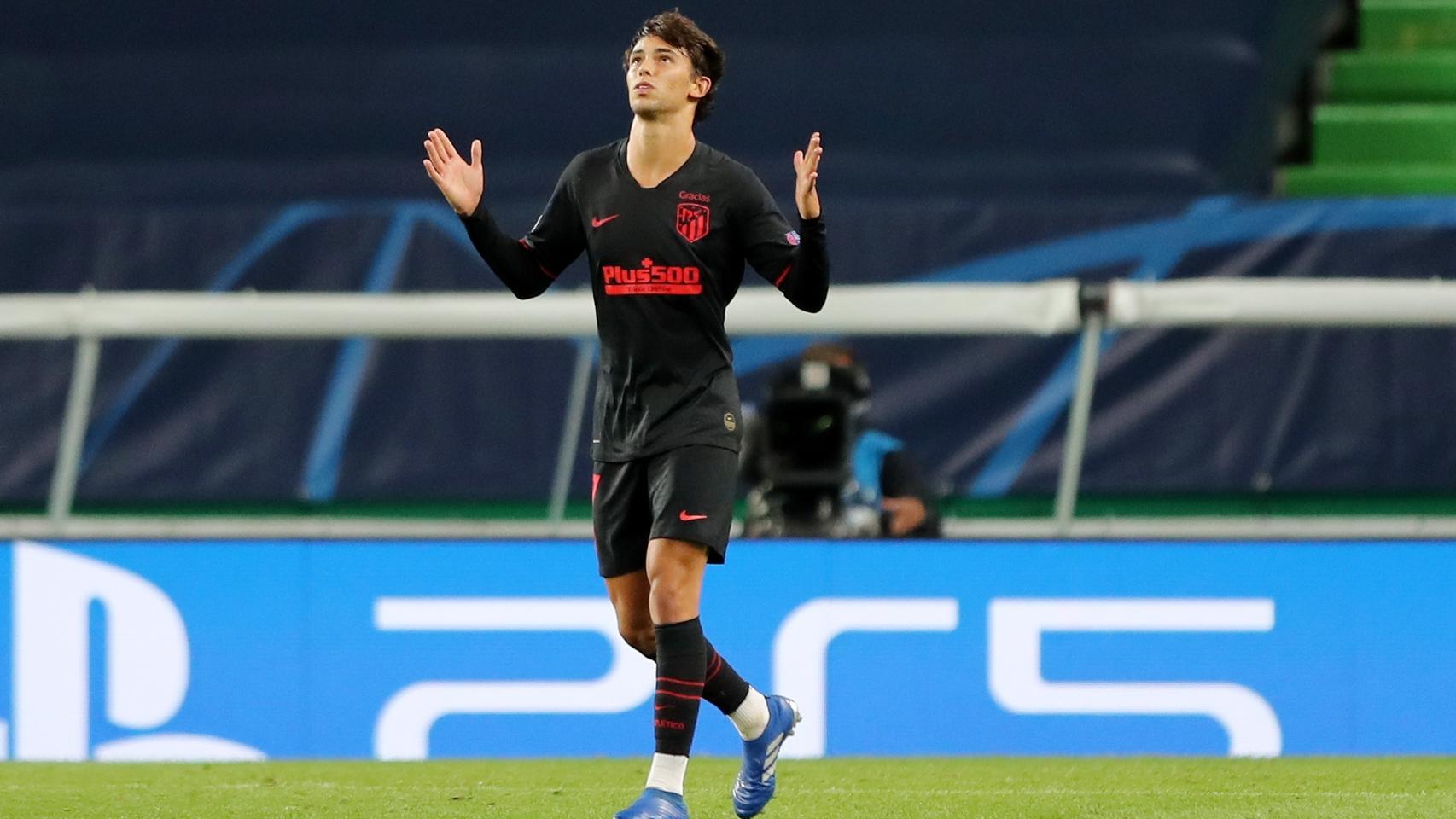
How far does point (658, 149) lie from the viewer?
506cm

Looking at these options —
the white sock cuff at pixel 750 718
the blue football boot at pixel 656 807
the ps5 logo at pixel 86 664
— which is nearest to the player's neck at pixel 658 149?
the white sock cuff at pixel 750 718

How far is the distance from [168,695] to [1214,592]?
10.8 feet

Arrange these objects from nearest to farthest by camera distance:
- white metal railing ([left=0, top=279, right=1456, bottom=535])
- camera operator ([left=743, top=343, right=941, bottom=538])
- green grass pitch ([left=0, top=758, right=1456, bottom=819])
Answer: green grass pitch ([left=0, top=758, right=1456, bottom=819]) < camera operator ([left=743, top=343, right=941, bottom=538]) < white metal railing ([left=0, top=279, right=1456, bottom=535])

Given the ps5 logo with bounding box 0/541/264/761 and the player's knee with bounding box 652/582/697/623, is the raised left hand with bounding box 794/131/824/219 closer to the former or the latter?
the player's knee with bounding box 652/582/697/623

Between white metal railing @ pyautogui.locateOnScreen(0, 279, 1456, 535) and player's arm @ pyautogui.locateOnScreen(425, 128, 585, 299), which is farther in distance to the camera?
white metal railing @ pyautogui.locateOnScreen(0, 279, 1456, 535)

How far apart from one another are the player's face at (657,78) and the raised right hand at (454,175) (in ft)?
1.24

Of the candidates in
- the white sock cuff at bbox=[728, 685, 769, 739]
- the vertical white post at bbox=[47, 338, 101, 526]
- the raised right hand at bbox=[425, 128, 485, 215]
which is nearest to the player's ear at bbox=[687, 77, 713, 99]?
the raised right hand at bbox=[425, 128, 485, 215]

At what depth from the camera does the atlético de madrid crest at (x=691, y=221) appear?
500 centimetres

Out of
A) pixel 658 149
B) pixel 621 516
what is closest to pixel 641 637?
pixel 621 516

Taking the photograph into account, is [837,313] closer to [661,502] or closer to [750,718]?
[750,718]

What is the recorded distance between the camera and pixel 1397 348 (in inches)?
403

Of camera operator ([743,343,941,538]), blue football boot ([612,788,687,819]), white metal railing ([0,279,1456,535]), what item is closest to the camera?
blue football boot ([612,788,687,819])

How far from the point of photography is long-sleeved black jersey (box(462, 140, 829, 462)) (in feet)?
16.4

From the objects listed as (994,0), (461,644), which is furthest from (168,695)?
(994,0)
